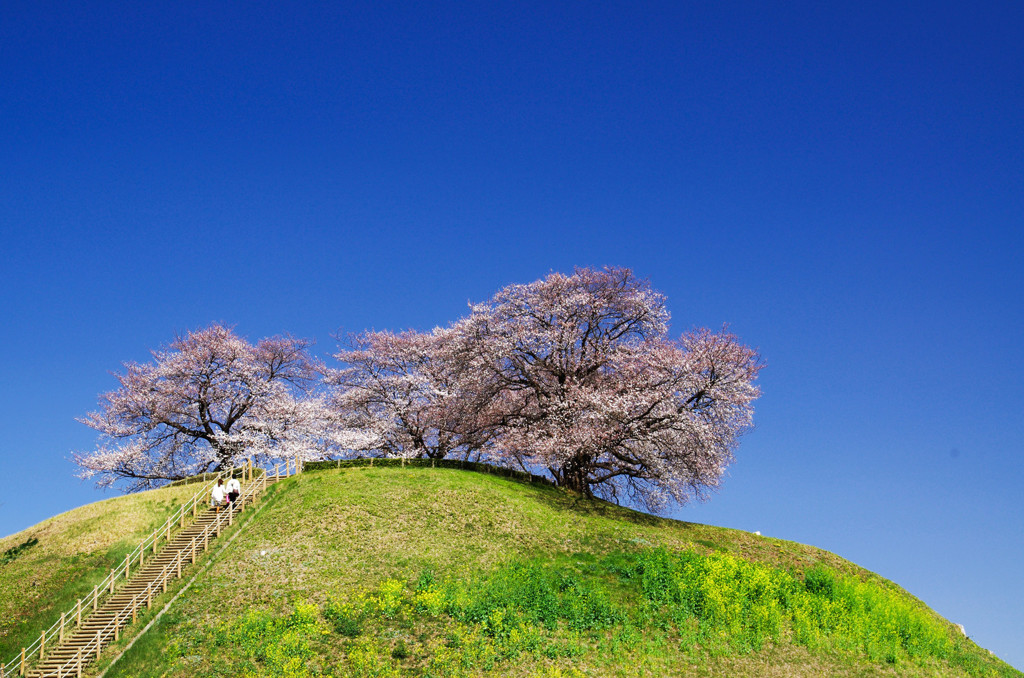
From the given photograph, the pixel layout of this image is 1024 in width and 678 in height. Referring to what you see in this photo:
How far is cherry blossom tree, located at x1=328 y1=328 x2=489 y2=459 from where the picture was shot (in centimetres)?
4988

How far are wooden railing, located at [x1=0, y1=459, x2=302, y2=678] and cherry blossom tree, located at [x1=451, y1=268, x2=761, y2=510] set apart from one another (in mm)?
12216

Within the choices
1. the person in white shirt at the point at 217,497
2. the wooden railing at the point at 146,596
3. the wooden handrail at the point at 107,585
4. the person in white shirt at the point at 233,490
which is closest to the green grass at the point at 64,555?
the wooden handrail at the point at 107,585

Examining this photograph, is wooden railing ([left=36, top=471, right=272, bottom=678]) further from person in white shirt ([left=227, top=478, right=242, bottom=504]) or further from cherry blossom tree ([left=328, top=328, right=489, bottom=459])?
cherry blossom tree ([left=328, top=328, right=489, bottom=459])

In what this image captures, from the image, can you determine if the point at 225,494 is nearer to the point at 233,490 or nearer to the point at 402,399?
the point at 233,490

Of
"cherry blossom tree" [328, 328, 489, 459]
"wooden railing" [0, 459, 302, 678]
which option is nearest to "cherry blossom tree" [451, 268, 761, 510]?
"cherry blossom tree" [328, 328, 489, 459]

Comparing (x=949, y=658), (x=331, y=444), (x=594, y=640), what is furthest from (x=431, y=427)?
(x=949, y=658)

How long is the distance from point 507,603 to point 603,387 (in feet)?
57.5

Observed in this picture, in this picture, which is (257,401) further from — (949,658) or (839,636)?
(949,658)

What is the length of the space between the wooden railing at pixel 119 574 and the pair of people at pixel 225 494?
0.61m

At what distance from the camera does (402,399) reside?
172 feet

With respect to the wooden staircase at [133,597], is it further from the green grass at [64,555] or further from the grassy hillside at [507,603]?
the green grass at [64,555]

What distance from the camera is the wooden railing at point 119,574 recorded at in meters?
29.5

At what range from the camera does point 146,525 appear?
39219 mm

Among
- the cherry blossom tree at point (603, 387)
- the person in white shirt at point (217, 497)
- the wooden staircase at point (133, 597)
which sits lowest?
the wooden staircase at point (133, 597)
